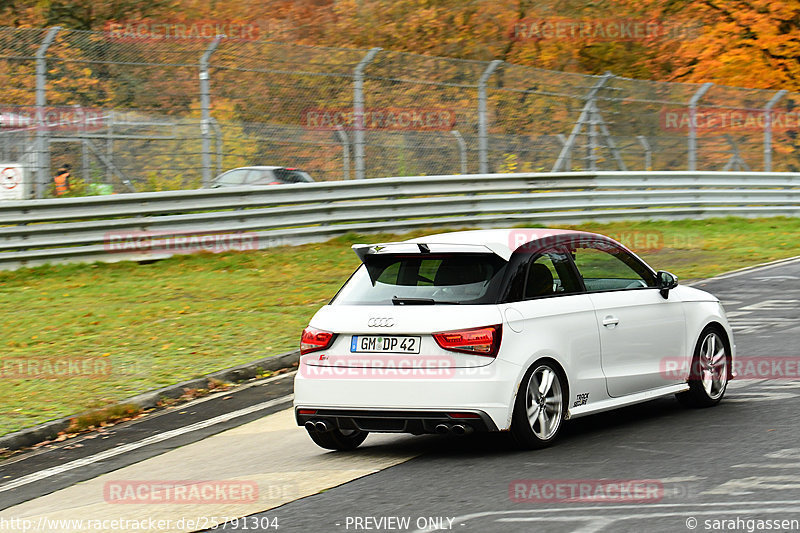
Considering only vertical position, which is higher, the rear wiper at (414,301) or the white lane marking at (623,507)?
the rear wiper at (414,301)

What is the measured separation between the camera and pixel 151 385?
1038 centimetres

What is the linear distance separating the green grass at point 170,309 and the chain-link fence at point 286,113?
5.20 feet

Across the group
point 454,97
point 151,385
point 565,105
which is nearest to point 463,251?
point 151,385

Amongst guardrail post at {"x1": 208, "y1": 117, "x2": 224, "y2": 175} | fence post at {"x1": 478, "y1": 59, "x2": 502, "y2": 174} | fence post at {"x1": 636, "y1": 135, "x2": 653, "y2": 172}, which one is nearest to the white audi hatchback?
guardrail post at {"x1": 208, "y1": 117, "x2": 224, "y2": 175}

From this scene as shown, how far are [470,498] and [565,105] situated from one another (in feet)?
60.8

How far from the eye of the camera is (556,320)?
784 cm

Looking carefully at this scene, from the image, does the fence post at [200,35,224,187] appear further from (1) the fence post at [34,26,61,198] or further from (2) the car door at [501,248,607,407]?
(2) the car door at [501,248,607,407]

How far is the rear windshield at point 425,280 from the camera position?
25.1 ft

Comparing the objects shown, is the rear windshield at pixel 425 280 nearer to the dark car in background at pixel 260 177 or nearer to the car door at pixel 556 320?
the car door at pixel 556 320

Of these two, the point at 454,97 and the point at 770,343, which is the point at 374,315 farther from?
the point at 454,97

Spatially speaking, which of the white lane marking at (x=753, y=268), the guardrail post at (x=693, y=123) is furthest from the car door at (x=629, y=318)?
the guardrail post at (x=693, y=123)

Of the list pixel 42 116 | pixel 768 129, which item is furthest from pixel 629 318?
pixel 768 129

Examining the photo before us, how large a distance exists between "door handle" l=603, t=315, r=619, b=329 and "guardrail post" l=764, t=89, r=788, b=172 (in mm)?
21167

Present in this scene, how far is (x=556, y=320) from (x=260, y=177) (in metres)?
12.8
